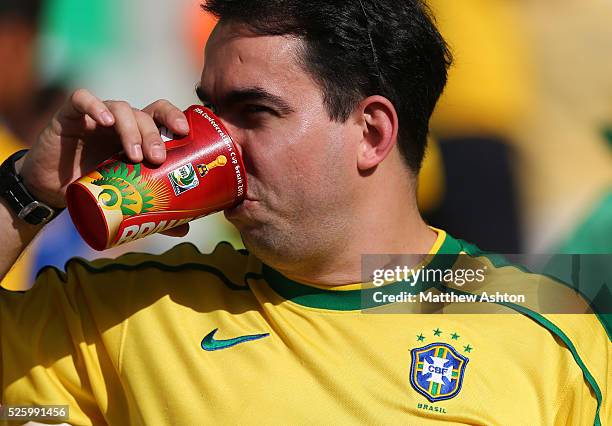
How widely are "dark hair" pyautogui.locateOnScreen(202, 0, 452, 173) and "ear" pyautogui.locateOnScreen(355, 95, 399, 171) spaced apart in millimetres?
25

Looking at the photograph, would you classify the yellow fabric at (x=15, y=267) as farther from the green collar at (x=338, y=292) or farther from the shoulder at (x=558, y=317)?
the shoulder at (x=558, y=317)

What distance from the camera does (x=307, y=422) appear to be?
1584 millimetres

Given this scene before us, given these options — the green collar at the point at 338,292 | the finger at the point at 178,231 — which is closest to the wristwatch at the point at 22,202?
the finger at the point at 178,231

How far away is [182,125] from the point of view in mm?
1528

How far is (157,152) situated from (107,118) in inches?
6.7

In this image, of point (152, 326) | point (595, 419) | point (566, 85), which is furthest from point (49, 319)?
point (566, 85)

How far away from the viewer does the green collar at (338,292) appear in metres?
1.75

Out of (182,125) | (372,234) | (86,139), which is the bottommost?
(372,234)

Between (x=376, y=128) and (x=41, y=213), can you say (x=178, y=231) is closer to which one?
(x=41, y=213)

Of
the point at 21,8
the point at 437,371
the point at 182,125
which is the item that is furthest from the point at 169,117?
the point at 21,8

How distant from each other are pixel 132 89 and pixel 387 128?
132 cm

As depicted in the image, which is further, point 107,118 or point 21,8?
point 21,8

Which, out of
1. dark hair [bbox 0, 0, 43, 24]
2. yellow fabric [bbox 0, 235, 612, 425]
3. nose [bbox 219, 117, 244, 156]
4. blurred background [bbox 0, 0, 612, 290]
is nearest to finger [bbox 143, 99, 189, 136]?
nose [bbox 219, 117, 244, 156]

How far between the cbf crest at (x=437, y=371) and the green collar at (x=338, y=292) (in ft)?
0.48
